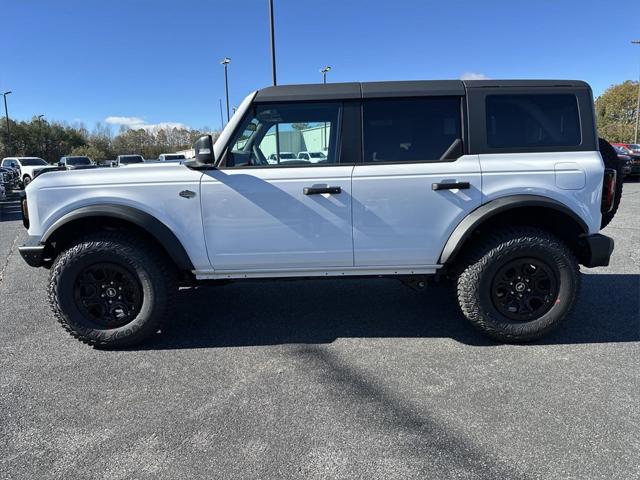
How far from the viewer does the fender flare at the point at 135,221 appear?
10.9 ft

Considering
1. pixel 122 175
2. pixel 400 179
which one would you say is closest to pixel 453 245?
pixel 400 179

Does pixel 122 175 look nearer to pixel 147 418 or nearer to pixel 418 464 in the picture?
pixel 147 418

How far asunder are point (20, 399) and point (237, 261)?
1.64 metres

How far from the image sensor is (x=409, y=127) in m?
3.47

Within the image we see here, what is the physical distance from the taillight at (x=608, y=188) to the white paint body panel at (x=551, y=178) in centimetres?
18

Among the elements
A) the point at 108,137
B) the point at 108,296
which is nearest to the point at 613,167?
the point at 108,296

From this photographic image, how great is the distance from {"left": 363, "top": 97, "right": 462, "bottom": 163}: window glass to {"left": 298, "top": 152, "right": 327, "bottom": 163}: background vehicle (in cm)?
34

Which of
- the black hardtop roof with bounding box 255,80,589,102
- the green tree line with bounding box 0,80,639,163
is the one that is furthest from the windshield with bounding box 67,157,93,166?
the black hardtop roof with bounding box 255,80,589,102

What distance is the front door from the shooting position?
3363 mm

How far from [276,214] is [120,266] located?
126 cm

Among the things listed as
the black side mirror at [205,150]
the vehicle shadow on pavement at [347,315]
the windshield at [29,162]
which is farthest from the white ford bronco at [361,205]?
the windshield at [29,162]

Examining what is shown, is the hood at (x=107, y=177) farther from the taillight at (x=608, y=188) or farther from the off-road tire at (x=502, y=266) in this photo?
the taillight at (x=608, y=188)

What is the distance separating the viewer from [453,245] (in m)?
3.37

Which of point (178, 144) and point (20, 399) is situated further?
point (178, 144)
